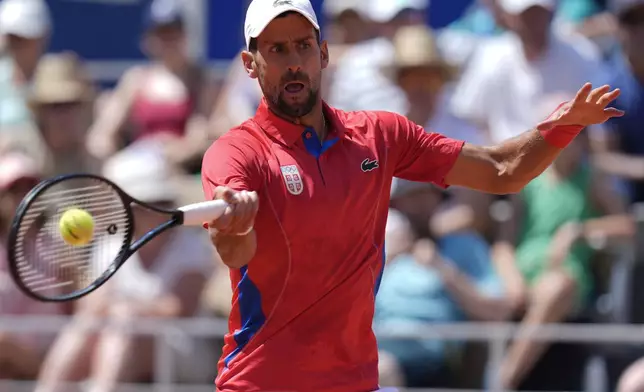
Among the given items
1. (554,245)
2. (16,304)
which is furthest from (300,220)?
(16,304)

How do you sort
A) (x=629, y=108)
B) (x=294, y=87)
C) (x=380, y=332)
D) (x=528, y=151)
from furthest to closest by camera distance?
(x=629, y=108)
(x=380, y=332)
(x=528, y=151)
(x=294, y=87)

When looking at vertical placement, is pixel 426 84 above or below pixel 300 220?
above

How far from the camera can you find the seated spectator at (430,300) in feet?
21.0

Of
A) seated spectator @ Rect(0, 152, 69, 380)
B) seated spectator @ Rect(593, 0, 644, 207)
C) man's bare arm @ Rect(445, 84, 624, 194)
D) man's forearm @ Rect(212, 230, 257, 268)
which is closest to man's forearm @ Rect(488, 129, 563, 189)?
man's bare arm @ Rect(445, 84, 624, 194)

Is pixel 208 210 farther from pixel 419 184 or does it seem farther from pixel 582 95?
pixel 419 184

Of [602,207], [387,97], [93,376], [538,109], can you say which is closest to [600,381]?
[602,207]

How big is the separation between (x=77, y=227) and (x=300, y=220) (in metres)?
0.69

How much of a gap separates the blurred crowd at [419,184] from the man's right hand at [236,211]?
112 inches

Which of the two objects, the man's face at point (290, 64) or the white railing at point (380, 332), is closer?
the man's face at point (290, 64)

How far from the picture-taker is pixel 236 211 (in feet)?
11.6

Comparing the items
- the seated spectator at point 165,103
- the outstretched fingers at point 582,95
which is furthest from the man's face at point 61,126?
the outstretched fingers at point 582,95

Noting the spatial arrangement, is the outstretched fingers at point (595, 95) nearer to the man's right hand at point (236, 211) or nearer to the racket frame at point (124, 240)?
the man's right hand at point (236, 211)

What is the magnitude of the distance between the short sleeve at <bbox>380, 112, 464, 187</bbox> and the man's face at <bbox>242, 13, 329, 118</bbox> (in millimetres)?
357

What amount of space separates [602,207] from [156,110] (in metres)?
3.01
